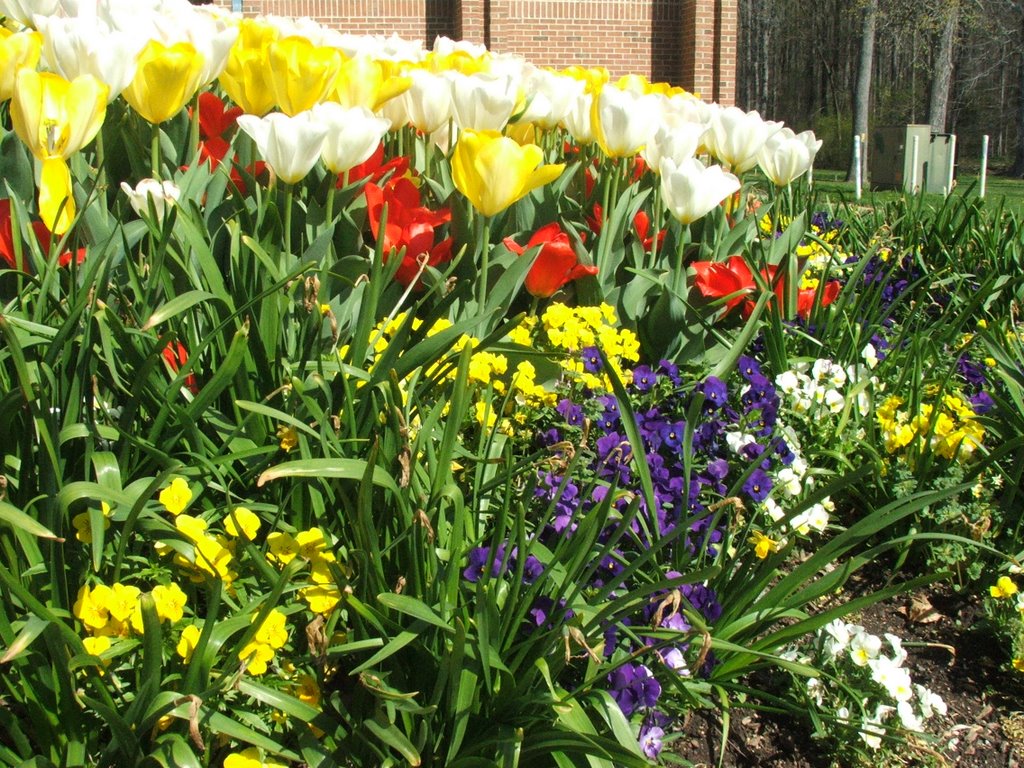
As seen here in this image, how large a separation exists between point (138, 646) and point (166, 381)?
51 cm

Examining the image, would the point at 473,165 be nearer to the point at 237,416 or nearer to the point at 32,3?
the point at 237,416

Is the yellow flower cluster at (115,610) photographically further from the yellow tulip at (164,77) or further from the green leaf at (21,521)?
the yellow tulip at (164,77)

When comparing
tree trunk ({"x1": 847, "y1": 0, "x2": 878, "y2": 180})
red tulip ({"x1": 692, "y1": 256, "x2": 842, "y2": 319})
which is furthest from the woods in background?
red tulip ({"x1": 692, "y1": 256, "x2": 842, "y2": 319})

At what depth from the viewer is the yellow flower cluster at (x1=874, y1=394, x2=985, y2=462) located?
7.06 feet

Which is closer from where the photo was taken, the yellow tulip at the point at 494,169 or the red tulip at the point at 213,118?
the yellow tulip at the point at 494,169

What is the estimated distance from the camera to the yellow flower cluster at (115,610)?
1.27 metres

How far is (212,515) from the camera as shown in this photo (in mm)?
1545

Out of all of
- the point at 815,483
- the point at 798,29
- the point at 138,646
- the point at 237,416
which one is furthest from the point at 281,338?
the point at 798,29

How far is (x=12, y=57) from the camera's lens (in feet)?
6.05

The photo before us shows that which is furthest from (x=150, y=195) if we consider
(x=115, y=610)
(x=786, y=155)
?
(x=786, y=155)

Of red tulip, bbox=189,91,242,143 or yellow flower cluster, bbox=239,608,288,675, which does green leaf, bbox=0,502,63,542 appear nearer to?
yellow flower cluster, bbox=239,608,288,675

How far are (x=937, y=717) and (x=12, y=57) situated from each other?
2.10 meters

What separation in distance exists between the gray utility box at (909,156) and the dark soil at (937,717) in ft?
38.4

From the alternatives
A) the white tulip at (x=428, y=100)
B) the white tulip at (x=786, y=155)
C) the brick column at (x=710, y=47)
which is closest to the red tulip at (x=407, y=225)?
the white tulip at (x=428, y=100)
